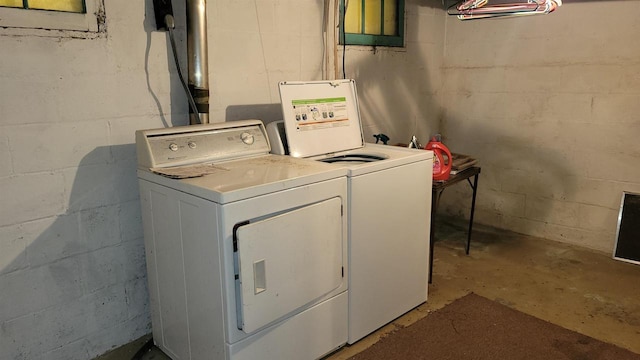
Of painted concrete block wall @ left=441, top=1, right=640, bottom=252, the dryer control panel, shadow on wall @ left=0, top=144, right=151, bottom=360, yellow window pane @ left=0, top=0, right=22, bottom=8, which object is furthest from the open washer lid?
painted concrete block wall @ left=441, top=1, right=640, bottom=252

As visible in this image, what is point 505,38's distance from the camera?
3.59 m

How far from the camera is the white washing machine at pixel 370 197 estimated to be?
2197 mm

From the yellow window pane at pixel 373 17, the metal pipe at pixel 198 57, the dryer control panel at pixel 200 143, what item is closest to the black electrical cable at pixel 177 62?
the metal pipe at pixel 198 57

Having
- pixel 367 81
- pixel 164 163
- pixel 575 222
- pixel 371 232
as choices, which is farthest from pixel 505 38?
pixel 164 163

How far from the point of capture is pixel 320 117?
2510mm

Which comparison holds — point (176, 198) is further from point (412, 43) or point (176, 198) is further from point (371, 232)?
point (412, 43)

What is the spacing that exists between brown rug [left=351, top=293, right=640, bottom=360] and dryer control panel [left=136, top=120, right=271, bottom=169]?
1121 mm

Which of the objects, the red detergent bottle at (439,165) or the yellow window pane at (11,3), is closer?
the yellow window pane at (11,3)

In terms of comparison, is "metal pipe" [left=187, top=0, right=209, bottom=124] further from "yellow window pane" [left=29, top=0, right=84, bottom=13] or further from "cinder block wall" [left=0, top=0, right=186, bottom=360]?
"yellow window pane" [left=29, top=0, right=84, bottom=13]

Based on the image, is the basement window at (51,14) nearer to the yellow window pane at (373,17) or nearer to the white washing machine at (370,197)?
the white washing machine at (370,197)

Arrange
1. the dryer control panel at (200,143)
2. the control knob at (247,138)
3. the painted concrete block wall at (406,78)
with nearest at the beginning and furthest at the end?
the dryer control panel at (200,143) → the control knob at (247,138) → the painted concrete block wall at (406,78)

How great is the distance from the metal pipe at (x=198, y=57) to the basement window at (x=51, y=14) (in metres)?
0.40

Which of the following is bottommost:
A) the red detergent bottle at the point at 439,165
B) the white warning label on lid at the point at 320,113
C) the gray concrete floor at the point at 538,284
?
the gray concrete floor at the point at 538,284

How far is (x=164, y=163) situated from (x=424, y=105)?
2.52 m
